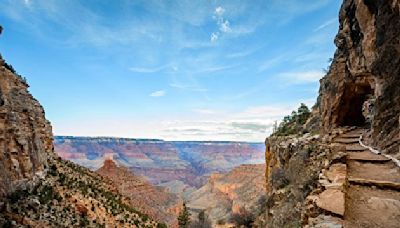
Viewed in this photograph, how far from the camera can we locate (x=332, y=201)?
612 centimetres

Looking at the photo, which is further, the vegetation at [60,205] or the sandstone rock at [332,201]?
the vegetation at [60,205]

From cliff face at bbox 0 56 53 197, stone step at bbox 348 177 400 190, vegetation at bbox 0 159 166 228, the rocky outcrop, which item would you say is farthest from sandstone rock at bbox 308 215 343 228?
cliff face at bbox 0 56 53 197

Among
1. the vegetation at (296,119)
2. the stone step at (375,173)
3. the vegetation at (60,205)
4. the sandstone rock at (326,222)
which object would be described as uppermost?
the vegetation at (296,119)

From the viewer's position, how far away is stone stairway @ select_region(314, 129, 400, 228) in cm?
566

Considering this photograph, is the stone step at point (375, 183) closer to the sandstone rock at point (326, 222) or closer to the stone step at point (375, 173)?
the stone step at point (375, 173)

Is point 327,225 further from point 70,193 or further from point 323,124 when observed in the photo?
point 70,193

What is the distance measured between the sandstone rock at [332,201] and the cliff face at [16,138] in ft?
56.8

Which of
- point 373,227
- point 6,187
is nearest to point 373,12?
point 373,227

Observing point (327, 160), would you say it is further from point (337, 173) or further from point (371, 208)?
point (371, 208)

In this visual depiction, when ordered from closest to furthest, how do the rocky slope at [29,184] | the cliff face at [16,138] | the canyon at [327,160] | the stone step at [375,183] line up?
the canyon at [327,160]
the stone step at [375,183]
the rocky slope at [29,184]
the cliff face at [16,138]

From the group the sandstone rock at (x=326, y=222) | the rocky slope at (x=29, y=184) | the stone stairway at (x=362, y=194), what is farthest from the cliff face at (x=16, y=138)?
the sandstone rock at (x=326, y=222)

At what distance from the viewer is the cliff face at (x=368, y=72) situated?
11375 mm

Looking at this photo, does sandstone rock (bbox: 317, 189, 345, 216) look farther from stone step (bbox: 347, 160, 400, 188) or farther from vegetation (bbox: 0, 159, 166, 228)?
vegetation (bbox: 0, 159, 166, 228)

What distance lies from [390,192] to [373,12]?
390 inches
